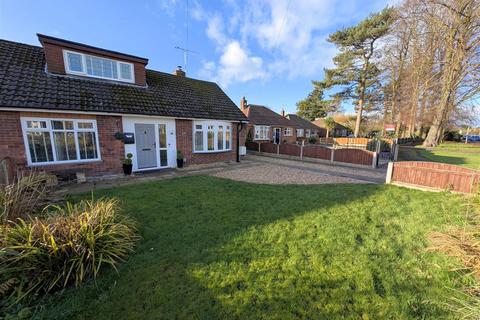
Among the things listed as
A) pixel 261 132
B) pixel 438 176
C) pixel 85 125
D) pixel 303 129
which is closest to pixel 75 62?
pixel 85 125

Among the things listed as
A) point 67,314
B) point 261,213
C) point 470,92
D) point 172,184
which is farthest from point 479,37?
point 67,314

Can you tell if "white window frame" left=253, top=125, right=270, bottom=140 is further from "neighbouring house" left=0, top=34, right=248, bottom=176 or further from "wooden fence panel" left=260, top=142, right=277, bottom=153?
"neighbouring house" left=0, top=34, right=248, bottom=176

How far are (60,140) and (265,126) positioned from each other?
2004cm

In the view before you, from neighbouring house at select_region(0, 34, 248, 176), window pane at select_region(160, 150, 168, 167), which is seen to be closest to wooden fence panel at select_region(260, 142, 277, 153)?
neighbouring house at select_region(0, 34, 248, 176)

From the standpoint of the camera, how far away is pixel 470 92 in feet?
62.5

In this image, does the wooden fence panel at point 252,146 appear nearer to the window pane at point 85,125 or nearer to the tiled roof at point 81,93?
the tiled roof at point 81,93

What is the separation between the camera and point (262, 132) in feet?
80.0

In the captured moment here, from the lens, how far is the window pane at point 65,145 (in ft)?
24.0

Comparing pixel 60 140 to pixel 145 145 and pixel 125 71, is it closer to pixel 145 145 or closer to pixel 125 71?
pixel 145 145

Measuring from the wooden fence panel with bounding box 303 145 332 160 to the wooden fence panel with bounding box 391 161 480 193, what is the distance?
5.46 m

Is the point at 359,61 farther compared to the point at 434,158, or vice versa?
the point at 359,61

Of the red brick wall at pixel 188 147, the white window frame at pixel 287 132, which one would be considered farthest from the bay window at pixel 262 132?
the red brick wall at pixel 188 147

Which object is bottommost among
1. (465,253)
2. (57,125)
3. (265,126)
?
(465,253)

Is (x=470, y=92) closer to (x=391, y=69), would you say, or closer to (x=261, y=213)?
(x=391, y=69)
